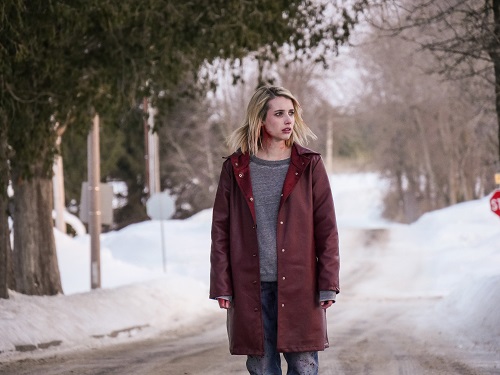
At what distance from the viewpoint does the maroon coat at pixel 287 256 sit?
5871mm

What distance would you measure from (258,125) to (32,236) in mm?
11470

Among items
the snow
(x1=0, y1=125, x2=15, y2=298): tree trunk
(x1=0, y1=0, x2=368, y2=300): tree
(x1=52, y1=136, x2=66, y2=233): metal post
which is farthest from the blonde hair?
(x1=52, y1=136, x2=66, y2=233): metal post

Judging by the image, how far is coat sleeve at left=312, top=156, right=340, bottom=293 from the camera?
19.4 feet

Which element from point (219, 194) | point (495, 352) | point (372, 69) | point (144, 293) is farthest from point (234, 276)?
point (372, 69)

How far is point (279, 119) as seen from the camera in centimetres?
596

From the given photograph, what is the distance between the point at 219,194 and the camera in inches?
237

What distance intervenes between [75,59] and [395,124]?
41.2 metres

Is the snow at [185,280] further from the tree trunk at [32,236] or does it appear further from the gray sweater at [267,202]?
the gray sweater at [267,202]

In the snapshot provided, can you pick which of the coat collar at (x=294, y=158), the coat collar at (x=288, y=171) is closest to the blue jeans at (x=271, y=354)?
the coat collar at (x=288, y=171)

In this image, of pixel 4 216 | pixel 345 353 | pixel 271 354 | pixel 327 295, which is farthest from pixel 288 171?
pixel 4 216

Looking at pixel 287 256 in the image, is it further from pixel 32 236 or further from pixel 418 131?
pixel 418 131

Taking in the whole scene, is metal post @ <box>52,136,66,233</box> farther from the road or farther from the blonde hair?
the blonde hair

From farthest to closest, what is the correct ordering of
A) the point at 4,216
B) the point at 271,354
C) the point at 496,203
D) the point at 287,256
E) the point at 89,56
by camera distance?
the point at 496,203, the point at 89,56, the point at 4,216, the point at 271,354, the point at 287,256

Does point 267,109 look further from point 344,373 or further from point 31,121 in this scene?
point 31,121
